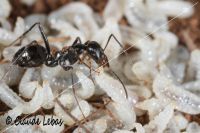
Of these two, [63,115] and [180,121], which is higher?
[63,115]

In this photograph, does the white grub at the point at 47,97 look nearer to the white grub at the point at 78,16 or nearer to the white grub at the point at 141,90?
the white grub at the point at 141,90

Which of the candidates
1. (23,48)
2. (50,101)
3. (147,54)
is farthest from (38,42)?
(147,54)

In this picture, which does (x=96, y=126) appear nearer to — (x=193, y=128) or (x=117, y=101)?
(x=117, y=101)

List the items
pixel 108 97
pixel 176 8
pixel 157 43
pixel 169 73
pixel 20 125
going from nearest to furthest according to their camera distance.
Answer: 1. pixel 20 125
2. pixel 108 97
3. pixel 169 73
4. pixel 157 43
5. pixel 176 8

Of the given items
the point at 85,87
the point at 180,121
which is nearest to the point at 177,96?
the point at 180,121

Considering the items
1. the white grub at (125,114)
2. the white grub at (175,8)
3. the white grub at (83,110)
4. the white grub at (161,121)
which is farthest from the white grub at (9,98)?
the white grub at (175,8)

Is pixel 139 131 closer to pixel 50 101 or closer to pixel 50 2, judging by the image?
pixel 50 101
